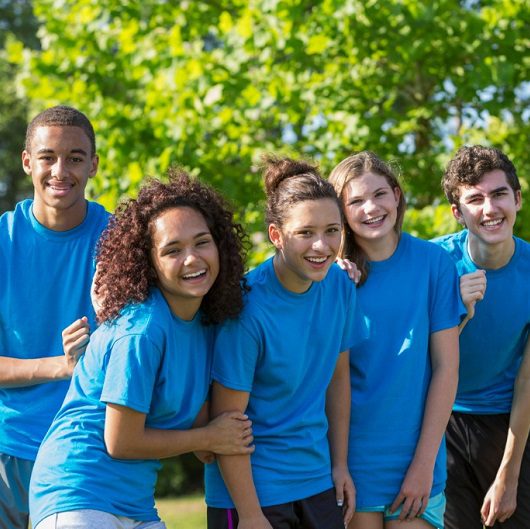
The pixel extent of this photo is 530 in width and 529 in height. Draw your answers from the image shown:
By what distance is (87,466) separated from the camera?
10.1ft

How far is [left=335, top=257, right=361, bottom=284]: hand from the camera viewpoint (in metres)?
3.63

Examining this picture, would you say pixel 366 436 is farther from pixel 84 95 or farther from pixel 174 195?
pixel 84 95

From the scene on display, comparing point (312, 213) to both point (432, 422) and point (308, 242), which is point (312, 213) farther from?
point (432, 422)

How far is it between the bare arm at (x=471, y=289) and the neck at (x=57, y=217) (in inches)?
63.2

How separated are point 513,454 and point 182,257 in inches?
76.4

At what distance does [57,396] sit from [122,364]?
0.77m

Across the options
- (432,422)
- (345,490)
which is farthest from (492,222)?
(345,490)

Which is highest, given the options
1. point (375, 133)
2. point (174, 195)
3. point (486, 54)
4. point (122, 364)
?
point (486, 54)

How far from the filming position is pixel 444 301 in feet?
12.1

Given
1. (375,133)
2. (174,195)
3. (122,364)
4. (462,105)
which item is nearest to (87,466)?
(122,364)

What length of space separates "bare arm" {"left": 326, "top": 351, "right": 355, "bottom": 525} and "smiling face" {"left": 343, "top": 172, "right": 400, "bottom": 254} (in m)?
0.50

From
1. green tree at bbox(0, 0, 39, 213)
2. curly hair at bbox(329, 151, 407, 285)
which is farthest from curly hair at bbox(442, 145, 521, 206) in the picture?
green tree at bbox(0, 0, 39, 213)

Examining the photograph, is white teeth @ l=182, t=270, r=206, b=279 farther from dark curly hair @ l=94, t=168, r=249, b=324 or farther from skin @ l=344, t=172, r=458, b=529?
skin @ l=344, t=172, r=458, b=529

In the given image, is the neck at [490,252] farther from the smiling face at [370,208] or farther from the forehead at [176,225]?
the forehead at [176,225]
